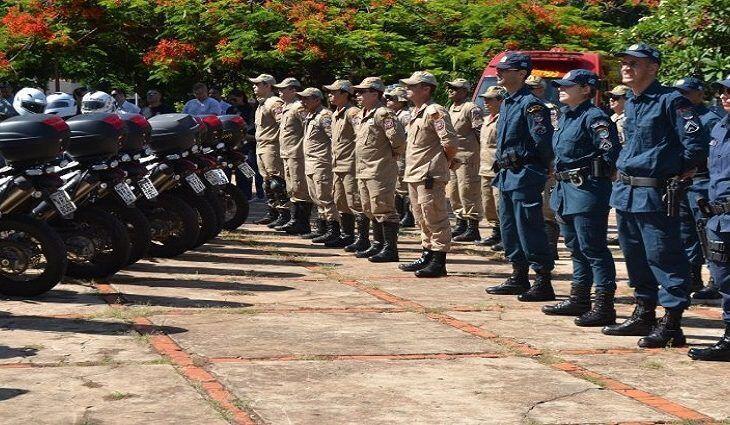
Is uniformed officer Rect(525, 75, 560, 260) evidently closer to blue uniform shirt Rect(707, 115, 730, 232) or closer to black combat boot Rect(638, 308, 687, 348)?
black combat boot Rect(638, 308, 687, 348)

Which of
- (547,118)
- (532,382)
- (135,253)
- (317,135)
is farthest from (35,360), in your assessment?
(317,135)

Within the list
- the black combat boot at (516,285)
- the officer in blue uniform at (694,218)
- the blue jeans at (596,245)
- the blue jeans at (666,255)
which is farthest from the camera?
the black combat boot at (516,285)

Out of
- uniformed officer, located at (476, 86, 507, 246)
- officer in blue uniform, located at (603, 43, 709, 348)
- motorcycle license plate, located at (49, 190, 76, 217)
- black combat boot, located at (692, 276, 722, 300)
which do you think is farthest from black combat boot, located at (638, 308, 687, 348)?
uniformed officer, located at (476, 86, 507, 246)

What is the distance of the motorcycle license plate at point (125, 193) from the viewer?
1052cm

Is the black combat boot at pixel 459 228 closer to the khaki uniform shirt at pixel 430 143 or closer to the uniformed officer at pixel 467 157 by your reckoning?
the uniformed officer at pixel 467 157

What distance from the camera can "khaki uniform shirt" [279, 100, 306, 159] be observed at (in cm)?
1456

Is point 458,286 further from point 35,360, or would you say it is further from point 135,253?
point 35,360

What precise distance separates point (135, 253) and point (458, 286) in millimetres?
2688

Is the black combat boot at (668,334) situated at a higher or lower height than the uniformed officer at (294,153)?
lower

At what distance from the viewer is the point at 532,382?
7.00m

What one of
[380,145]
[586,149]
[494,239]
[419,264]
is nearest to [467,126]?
[494,239]

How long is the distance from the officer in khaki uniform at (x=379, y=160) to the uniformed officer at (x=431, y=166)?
29.9 inches

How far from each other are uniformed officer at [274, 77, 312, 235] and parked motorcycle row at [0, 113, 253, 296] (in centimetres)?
161

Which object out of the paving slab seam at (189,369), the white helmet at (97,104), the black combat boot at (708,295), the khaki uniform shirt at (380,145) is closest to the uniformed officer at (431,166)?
the khaki uniform shirt at (380,145)
